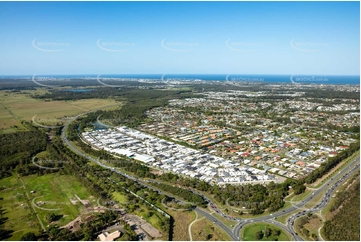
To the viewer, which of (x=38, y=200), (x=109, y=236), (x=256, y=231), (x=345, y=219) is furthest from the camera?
(x=38, y=200)

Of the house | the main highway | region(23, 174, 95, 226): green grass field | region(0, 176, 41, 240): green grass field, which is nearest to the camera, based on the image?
the house

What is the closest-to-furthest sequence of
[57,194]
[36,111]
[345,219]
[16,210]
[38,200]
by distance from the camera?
[345,219]
[16,210]
[38,200]
[57,194]
[36,111]

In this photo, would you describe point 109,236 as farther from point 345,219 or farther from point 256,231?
point 345,219

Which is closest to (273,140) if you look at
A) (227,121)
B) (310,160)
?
(310,160)

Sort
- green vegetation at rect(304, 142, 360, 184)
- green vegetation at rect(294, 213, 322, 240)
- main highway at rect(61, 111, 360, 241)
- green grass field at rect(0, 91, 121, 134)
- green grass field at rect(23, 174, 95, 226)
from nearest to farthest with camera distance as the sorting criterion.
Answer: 1. green vegetation at rect(294, 213, 322, 240)
2. main highway at rect(61, 111, 360, 241)
3. green grass field at rect(23, 174, 95, 226)
4. green vegetation at rect(304, 142, 360, 184)
5. green grass field at rect(0, 91, 121, 134)

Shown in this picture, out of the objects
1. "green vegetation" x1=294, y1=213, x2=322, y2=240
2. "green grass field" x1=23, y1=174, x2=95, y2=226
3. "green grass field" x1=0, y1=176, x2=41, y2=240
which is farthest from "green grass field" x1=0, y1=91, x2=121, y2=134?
"green vegetation" x1=294, y1=213, x2=322, y2=240

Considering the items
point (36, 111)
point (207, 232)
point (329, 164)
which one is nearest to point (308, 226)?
point (207, 232)

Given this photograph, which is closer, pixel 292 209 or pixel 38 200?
pixel 292 209

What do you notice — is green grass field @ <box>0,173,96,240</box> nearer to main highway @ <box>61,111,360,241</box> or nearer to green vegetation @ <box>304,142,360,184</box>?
main highway @ <box>61,111,360,241</box>

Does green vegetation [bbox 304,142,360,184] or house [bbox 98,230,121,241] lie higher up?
green vegetation [bbox 304,142,360,184]

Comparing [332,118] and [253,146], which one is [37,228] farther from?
[332,118]

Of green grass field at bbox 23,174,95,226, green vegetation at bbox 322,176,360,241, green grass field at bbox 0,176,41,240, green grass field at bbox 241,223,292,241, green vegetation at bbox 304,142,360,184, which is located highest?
green vegetation at bbox 304,142,360,184
